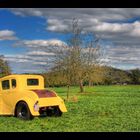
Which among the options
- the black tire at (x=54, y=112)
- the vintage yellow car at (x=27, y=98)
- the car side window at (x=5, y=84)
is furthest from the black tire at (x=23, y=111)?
the car side window at (x=5, y=84)

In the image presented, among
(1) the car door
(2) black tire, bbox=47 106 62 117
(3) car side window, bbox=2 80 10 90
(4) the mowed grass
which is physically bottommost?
(4) the mowed grass

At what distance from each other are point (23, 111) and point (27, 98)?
45 cm

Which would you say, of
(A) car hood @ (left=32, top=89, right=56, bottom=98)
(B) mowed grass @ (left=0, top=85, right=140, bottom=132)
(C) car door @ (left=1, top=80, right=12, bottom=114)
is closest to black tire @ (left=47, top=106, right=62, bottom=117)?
(B) mowed grass @ (left=0, top=85, right=140, bottom=132)

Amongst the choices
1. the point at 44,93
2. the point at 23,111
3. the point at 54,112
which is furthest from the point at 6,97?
the point at 54,112

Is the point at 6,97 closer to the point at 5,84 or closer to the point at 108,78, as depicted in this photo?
the point at 5,84

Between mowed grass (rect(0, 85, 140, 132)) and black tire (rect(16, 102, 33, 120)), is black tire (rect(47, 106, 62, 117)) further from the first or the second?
black tire (rect(16, 102, 33, 120))

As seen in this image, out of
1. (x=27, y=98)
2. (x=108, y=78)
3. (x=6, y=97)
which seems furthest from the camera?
(x=108, y=78)

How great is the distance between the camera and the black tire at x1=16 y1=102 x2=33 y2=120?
12594 mm

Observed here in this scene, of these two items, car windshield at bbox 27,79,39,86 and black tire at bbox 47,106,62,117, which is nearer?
black tire at bbox 47,106,62,117

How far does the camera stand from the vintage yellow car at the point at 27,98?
12.5 meters

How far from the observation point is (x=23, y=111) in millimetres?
12828

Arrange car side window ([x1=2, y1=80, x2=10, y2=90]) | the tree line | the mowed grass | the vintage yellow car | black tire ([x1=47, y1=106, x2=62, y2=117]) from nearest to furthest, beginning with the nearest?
1. the mowed grass
2. the vintage yellow car
3. the tree line
4. black tire ([x1=47, y1=106, x2=62, y2=117])
5. car side window ([x1=2, y1=80, x2=10, y2=90])

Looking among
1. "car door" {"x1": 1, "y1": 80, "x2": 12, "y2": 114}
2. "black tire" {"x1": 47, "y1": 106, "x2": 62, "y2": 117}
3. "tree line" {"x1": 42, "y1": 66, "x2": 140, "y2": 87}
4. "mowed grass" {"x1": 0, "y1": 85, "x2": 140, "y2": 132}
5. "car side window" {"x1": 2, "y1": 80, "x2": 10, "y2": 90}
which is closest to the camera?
"mowed grass" {"x1": 0, "y1": 85, "x2": 140, "y2": 132}
